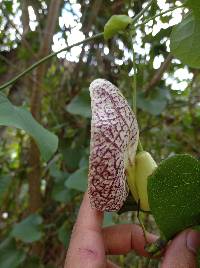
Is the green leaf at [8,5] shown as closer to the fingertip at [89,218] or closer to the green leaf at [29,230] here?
the green leaf at [29,230]

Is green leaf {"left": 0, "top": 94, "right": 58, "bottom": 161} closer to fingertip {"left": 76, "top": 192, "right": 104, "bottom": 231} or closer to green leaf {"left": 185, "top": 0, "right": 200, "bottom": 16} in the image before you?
fingertip {"left": 76, "top": 192, "right": 104, "bottom": 231}

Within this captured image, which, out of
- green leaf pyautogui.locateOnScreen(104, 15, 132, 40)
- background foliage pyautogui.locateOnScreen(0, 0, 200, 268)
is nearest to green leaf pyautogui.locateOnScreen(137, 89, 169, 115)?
background foliage pyautogui.locateOnScreen(0, 0, 200, 268)

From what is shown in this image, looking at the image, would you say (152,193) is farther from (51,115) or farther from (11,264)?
(51,115)

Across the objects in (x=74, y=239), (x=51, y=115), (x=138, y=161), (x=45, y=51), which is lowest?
(x=74, y=239)

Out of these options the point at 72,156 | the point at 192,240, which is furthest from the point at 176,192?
the point at 72,156

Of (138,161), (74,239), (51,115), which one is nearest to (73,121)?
(51,115)
